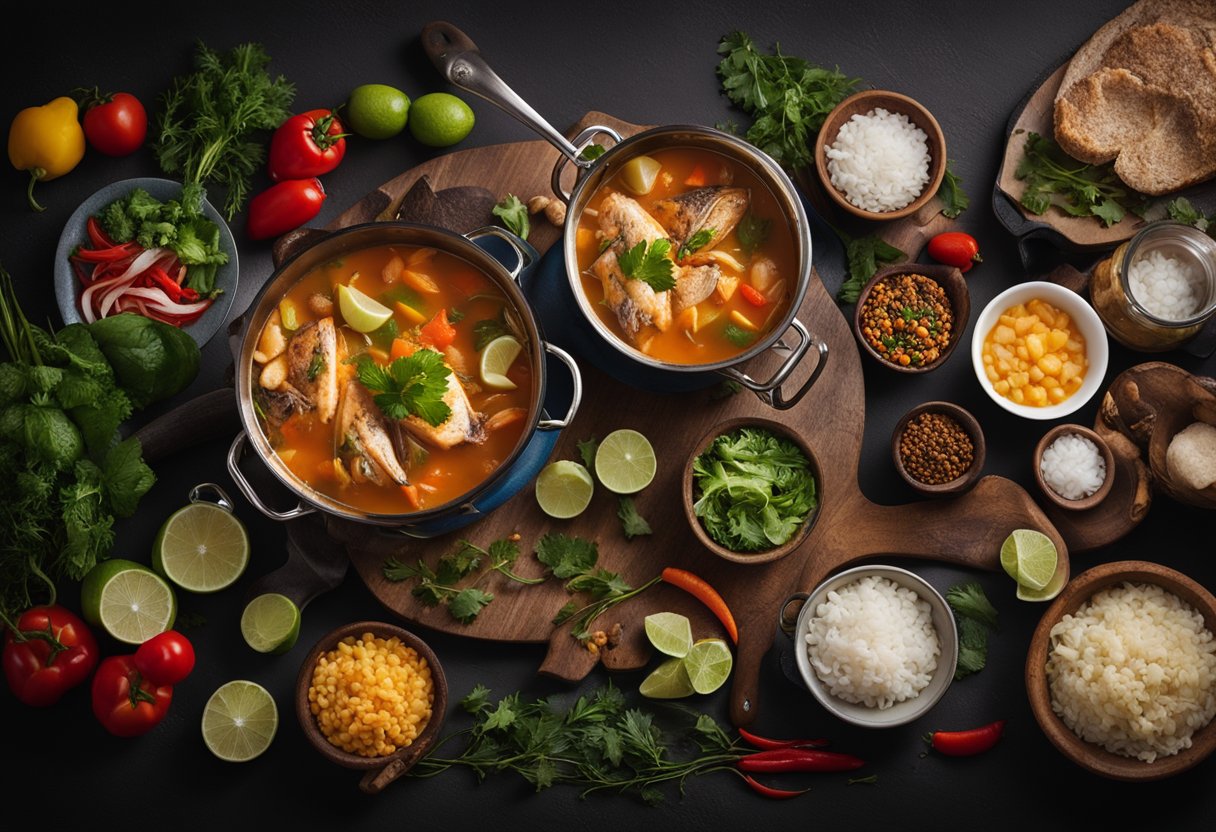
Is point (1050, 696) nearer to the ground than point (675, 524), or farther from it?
nearer to the ground

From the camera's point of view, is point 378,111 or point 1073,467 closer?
point 1073,467

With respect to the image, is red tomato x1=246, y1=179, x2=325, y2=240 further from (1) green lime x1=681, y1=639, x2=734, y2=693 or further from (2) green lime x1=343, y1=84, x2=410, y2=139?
(1) green lime x1=681, y1=639, x2=734, y2=693

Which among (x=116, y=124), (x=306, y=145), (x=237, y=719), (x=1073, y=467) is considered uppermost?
(x=306, y=145)

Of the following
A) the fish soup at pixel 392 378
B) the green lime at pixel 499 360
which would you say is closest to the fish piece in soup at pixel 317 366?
the fish soup at pixel 392 378

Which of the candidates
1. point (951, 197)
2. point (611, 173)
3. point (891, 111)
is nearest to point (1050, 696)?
point (951, 197)

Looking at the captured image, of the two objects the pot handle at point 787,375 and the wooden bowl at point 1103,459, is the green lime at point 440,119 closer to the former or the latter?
the pot handle at point 787,375

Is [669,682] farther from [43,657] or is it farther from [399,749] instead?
[43,657]
